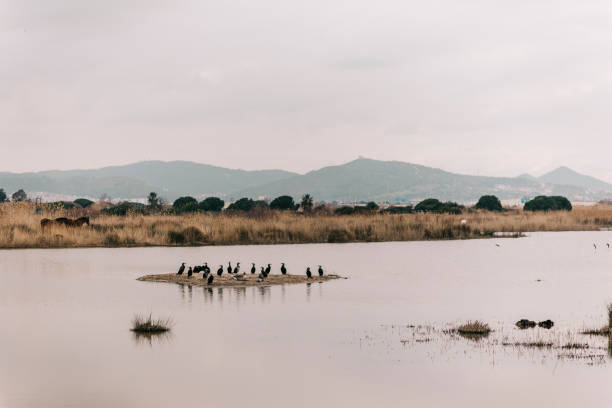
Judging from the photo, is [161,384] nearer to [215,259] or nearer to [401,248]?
[215,259]

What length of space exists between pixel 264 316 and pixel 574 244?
3154cm

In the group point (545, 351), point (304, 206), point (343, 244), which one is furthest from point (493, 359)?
point (304, 206)

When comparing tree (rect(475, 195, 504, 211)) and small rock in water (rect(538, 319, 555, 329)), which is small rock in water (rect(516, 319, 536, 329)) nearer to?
small rock in water (rect(538, 319, 555, 329))

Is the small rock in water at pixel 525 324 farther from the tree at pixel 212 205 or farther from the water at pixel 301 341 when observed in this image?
the tree at pixel 212 205

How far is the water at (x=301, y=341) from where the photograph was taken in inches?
494

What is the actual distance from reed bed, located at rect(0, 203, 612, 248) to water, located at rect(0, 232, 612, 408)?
11628 mm

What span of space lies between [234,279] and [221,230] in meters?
19.6

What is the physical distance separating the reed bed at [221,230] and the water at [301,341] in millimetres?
11628

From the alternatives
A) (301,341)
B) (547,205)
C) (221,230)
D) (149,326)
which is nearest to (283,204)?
(547,205)

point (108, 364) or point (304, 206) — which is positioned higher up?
point (304, 206)

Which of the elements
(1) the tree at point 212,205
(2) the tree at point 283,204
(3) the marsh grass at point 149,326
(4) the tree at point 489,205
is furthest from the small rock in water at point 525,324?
(4) the tree at point 489,205

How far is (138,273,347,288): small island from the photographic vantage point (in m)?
26.8

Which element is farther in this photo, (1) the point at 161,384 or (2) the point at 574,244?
(2) the point at 574,244

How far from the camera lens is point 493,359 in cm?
1480
